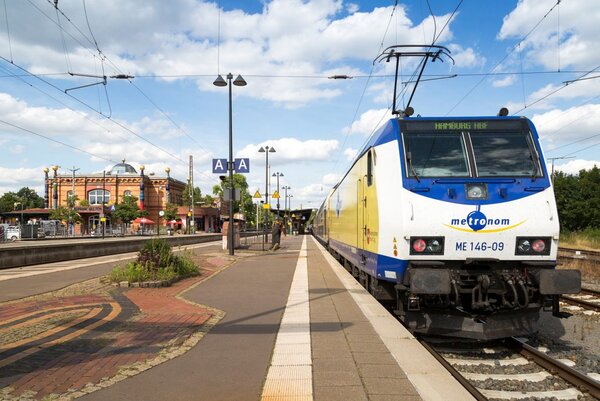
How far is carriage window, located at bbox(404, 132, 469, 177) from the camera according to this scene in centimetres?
681

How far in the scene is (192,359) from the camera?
5219 mm

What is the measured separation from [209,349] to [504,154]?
4820mm

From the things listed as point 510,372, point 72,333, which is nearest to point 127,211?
point 72,333

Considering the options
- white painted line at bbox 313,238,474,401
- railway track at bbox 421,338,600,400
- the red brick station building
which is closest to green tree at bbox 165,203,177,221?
the red brick station building

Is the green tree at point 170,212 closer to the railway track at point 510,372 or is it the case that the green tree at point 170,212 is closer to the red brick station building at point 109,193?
the red brick station building at point 109,193

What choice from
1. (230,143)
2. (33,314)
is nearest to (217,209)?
(230,143)

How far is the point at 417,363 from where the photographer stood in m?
5.09

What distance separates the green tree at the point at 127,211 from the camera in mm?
68250

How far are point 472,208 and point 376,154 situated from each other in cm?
175

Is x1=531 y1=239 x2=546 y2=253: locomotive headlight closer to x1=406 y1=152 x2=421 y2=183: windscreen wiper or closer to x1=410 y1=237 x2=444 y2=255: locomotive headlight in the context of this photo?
x1=410 y1=237 x2=444 y2=255: locomotive headlight

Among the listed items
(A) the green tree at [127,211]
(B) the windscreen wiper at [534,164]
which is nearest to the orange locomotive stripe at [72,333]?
(B) the windscreen wiper at [534,164]

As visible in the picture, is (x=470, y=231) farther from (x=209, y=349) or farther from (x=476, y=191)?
(x=209, y=349)

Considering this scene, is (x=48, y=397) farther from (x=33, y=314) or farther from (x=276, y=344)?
(x=33, y=314)

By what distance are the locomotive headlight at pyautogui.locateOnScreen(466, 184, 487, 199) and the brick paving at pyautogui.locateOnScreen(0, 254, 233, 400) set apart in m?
3.98
